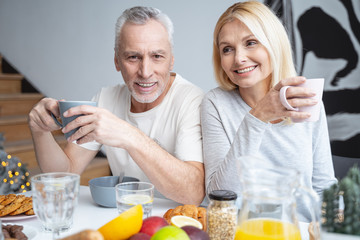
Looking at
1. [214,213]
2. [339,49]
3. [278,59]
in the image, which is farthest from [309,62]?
[214,213]

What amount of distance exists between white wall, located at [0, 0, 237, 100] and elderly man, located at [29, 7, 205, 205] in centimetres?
135

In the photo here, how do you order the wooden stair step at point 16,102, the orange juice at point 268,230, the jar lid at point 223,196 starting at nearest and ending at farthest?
the orange juice at point 268,230 → the jar lid at point 223,196 → the wooden stair step at point 16,102

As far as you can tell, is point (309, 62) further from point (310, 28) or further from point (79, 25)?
point (79, 25)

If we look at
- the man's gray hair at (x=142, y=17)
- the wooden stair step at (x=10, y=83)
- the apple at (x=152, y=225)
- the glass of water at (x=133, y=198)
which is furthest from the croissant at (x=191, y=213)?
the wooden stair step at (x=10, y=83)

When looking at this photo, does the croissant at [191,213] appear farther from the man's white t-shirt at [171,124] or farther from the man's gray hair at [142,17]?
the man's gray hair at [142,17]

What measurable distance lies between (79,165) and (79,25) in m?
2.24

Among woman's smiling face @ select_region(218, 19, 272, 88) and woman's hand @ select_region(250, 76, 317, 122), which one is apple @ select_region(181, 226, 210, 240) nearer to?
woman's hand @ select_region(250, 76, 317, 122)

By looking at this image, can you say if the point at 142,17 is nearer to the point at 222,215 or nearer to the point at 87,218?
the point at 87,218

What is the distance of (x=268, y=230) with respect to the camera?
2.18 feet

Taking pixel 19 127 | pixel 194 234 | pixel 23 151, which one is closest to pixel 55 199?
pixel 194 234

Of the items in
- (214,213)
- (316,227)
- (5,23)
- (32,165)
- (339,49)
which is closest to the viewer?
(316,227)

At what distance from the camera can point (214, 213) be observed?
2.68 feet

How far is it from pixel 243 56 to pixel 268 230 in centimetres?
79

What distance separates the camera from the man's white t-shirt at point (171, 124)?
139 cm
